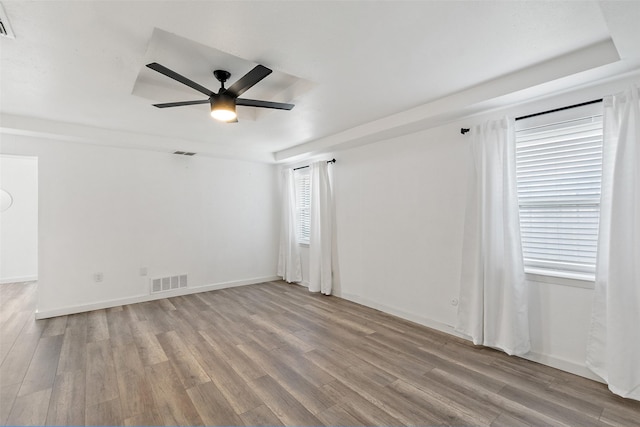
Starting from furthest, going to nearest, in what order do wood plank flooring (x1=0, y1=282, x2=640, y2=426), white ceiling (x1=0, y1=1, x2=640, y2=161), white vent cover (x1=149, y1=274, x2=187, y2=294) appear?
white vent cover (x1=149, y1=274, x2=187, y2=294)
wood plank flooring (x1=0, y1=282, x2=640, y2=426)
white ceiling (x1=0, y1=1, x2=640, y2=161)

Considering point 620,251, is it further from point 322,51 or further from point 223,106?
point 223,106

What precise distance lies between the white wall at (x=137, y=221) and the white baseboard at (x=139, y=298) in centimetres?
1

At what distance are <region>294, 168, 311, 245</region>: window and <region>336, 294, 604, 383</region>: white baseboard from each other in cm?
152

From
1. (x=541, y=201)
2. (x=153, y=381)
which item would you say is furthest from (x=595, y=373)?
(x=153, y=381)

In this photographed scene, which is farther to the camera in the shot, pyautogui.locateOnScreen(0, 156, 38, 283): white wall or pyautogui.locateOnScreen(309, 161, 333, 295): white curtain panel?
pyautogui.locateOnScreen(0, 156, 38, 283): white wall

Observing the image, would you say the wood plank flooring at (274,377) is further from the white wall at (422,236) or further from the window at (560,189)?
the window at (560,189)

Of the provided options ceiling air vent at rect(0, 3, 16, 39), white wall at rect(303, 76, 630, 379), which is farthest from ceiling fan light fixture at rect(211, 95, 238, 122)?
white wall at rect(303, 76, 630, 379)

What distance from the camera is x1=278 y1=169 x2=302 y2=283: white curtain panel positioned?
570 cm

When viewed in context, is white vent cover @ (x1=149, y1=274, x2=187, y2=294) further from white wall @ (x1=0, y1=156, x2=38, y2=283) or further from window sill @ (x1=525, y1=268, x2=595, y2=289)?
window sill @ (x1=525, y1=268, x2=595, y2=289)

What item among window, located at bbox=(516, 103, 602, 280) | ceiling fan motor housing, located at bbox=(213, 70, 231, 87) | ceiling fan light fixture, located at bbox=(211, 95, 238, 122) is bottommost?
window, located at bbox=(516, 103, 602, 280)

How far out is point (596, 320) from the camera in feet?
7.51

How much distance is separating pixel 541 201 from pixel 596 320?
40.9 inches

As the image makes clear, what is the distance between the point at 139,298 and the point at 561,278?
17.6 feet

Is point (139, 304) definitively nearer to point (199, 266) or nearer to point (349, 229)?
point (199, 266)
